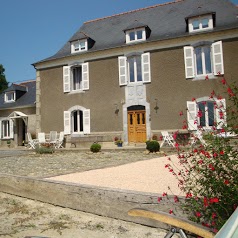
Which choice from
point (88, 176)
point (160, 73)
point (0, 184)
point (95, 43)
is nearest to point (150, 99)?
point (160, 73)

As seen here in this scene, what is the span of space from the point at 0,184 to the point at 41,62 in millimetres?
12952

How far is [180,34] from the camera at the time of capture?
13.1 meters

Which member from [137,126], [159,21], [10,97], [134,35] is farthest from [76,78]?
[10,97]

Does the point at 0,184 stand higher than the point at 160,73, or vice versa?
the point at 160,73

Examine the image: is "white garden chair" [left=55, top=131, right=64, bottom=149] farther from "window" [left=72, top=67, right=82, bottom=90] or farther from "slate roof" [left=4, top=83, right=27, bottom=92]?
"slate roof" [left=4, top=83, right=27, bottom=92]

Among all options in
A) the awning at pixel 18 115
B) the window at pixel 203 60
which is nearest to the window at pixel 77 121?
the awning at pixel 18 115

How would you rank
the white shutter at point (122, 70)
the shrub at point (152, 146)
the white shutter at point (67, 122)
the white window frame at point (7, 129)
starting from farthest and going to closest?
the white window frame at point (7, 129) < the white shutter at point (67, 122) < the white shutter at point (122, 70) < the shrub at point (152, 146)

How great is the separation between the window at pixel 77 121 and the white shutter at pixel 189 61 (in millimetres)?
6020

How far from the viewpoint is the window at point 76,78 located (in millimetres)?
14875

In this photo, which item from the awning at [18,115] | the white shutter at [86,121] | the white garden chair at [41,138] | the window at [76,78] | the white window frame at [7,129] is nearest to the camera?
the white shutter at [86,121]

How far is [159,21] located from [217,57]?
4.89 metres

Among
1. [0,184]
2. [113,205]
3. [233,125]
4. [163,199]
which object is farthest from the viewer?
[0,184]

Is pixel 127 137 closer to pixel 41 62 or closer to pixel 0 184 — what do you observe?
pixel 41 62

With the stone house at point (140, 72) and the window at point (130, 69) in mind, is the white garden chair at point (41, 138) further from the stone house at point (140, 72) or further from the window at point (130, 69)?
the window at point (130, 69)
